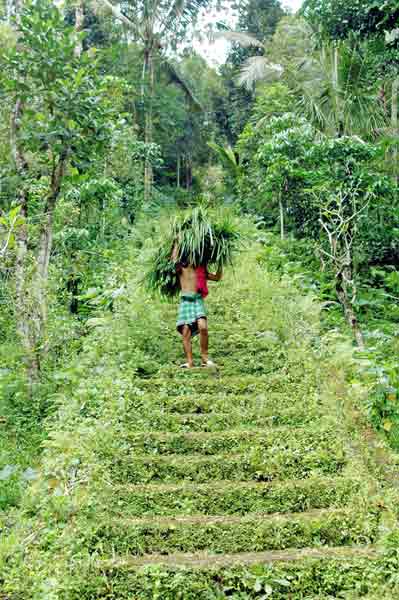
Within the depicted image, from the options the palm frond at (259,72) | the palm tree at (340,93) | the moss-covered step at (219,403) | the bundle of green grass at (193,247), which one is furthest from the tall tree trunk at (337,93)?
the palm frond at (259,72)

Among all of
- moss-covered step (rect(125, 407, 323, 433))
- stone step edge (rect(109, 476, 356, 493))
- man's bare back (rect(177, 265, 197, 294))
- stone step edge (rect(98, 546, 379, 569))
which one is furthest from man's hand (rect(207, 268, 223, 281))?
stone step edge (rect(98, 546, 379, 569))

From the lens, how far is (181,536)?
329cm

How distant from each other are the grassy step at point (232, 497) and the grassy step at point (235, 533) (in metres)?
0.15

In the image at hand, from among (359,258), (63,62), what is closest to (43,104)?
(63,62)

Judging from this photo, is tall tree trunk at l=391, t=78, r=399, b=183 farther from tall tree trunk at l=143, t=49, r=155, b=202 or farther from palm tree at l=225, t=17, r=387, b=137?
tall tree trunk at l=143, t=49, r=155, b=202

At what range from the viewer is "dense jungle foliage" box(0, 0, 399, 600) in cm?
546

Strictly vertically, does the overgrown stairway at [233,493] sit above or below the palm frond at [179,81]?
below

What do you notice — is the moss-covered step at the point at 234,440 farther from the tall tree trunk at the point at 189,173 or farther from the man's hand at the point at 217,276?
the tall tree trunk at the point at 189,173

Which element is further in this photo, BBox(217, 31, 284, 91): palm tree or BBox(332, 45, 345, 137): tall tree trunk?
BBox(217, 31, 284, 91): palm tree

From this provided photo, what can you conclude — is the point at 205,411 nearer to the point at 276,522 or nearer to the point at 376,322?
the point at 276,522

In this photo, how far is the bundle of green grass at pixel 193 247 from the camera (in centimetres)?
586

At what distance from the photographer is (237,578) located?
116 inches

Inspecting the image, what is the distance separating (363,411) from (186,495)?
1671 millimetres

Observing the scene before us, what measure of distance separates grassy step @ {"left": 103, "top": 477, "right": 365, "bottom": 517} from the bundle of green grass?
8.77ft
